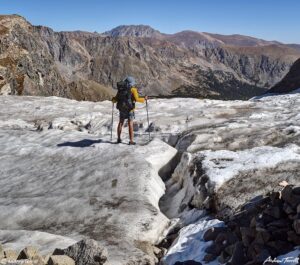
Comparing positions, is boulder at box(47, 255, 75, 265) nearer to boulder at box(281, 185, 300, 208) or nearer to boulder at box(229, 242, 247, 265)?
boulder at box(229, 242, 247, 265)

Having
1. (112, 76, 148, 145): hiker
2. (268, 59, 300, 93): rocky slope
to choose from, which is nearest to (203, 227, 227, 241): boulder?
(112, 76, 148, 145): hiker

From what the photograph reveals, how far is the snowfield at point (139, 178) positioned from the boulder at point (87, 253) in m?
0.93

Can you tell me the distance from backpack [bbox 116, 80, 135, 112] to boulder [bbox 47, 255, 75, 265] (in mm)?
11208

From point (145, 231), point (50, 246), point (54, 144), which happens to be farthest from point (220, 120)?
point (50, 246)

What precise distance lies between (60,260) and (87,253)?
71cm

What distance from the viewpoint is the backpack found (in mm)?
20750

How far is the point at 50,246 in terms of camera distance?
12.5 meters

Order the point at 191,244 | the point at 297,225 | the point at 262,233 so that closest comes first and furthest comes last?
the point at 297,225 → the point at 262,233 → the point at 191,244

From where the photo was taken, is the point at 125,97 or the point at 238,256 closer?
the point at 238,256

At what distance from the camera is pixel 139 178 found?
57.5 ft

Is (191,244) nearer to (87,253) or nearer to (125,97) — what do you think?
(87,253)

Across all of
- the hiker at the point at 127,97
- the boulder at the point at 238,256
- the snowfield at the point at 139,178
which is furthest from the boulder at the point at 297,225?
the hiker at the point at 127,97

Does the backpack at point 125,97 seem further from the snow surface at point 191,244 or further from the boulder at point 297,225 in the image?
the boulder at point 297,225

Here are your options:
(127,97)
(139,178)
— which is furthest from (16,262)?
(127,97)
